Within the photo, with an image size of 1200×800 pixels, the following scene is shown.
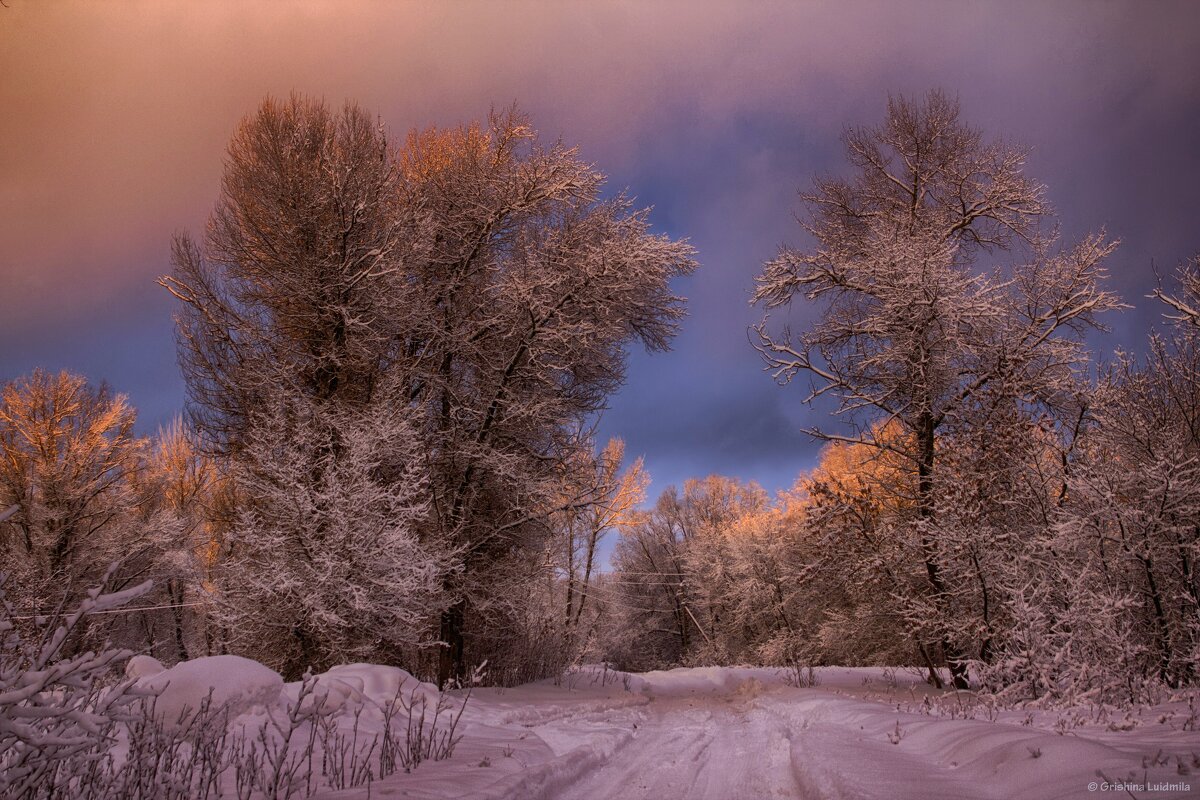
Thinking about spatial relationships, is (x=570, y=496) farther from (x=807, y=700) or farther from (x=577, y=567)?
(x=577, y=567)

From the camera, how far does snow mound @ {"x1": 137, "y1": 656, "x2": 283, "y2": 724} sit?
5.03 meters

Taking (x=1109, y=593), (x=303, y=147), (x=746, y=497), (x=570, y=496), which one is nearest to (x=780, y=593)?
(x=746, y=497)

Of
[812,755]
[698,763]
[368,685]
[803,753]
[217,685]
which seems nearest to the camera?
[812,755]

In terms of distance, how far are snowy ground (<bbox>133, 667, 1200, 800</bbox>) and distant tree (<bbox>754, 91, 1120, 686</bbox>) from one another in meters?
4.44

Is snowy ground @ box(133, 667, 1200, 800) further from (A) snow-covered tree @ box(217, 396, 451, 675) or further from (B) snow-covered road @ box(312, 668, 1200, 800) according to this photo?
(A) snow-covered tree @ box(217, 396, 451, 675)

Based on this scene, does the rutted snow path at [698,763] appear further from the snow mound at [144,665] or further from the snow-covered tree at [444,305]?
the snow-covered tree at [444,305]

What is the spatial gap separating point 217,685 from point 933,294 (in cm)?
1173

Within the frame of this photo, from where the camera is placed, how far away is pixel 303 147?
1334 centimetres

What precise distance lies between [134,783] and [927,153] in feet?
50.3

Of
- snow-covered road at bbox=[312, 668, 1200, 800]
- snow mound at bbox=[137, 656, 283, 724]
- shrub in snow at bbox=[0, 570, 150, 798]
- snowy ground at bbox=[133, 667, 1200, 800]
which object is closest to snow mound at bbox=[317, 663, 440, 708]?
snowy ground at bbox=[133, 667, 1200, 800]

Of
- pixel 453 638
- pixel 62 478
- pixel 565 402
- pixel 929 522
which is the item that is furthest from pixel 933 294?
pixel 62 478

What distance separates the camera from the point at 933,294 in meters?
11.4

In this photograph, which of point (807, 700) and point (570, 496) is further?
point (570, 496)

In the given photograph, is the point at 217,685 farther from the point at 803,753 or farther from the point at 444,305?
the point at 444,305
